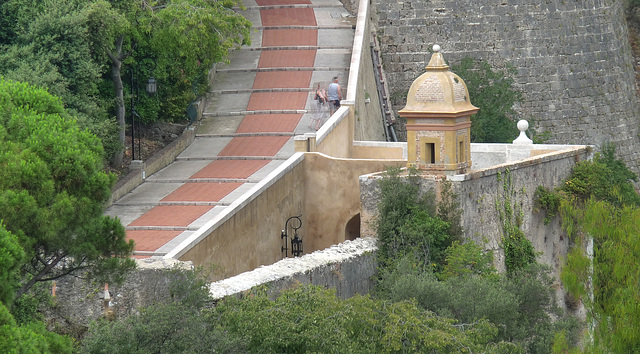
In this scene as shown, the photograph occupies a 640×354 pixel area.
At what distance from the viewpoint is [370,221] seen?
26.8 metres

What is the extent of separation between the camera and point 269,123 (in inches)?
1387

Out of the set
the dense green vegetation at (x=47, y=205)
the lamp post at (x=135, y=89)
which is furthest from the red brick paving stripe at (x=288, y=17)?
the dense green vegetation at (x=47, y=205)

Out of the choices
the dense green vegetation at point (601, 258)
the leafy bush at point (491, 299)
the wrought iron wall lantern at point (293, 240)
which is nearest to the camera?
the dense green vegetation at point (601, 258)

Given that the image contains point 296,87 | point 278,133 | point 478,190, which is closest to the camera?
point 478,190

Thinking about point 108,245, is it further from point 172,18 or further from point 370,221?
point 172,18

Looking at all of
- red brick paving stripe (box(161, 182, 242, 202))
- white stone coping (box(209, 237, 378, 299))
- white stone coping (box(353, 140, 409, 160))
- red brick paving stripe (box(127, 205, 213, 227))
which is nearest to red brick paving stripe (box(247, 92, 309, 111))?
white stone coping (box(353, 140, 409, 160))

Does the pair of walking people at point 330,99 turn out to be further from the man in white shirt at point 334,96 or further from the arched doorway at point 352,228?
the arched doorway at point 352,228

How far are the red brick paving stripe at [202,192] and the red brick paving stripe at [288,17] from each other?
10.8 metres

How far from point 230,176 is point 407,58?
37.7ft

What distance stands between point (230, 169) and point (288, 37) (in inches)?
348

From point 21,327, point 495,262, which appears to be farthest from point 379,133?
point 21,327

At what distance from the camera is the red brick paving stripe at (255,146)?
33312 mm

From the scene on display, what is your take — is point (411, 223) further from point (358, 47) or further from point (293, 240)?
point (358, 47)

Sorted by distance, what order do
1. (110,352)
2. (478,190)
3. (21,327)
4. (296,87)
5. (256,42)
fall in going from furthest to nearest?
1. (256,42)
2. (296,87)
3. (478,190)
4. (110,352)
5. (21,327)
